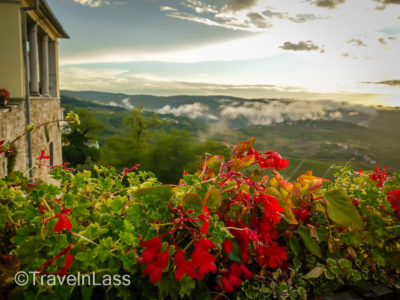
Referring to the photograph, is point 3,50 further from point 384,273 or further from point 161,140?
point 161,140

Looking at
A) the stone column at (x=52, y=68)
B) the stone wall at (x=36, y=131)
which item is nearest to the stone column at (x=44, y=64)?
the stone wall at (x=36, y=131)

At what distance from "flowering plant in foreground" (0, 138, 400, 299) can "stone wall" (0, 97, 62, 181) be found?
261cm

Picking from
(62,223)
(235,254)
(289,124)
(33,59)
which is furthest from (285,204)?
(289,124)

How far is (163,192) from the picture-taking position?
761 mm

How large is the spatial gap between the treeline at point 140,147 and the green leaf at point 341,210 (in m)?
16.7

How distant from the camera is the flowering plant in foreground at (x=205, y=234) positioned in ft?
2.19

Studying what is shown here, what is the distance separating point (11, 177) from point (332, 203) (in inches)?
38.4

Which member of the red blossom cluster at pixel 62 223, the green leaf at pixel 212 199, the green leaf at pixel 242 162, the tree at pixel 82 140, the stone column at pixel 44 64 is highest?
the stone column at pixel 44 64

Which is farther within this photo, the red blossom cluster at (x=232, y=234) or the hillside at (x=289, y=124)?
the hillside at (x=289, y=124)

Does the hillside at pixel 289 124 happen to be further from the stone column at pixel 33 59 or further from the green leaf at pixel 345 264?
the green leaf at pixel 345 264

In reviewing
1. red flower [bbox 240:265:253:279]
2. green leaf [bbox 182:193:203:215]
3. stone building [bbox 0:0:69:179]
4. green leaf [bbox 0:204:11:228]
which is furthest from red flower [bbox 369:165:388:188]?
stone building [bbox 0:0:69:179]

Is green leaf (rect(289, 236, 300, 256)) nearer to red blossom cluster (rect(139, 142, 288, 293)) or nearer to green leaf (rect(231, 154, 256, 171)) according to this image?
red blossom cluster (rect(139, 142, 288, 293))

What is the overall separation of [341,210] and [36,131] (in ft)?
18.5

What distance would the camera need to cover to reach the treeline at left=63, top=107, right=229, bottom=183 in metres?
21.1
